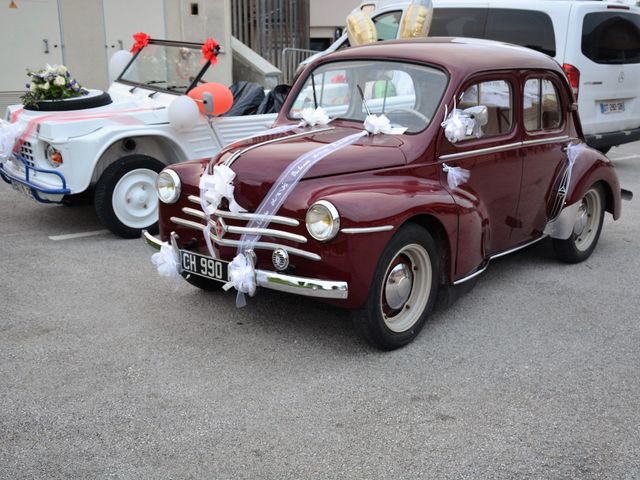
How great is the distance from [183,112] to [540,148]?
9.75 feet

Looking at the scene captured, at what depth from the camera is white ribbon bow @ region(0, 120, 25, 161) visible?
19.5ft

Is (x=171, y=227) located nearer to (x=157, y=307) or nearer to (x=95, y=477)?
(x=157, y=307)

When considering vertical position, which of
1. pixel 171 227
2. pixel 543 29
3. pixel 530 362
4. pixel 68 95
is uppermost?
pixel 543 29

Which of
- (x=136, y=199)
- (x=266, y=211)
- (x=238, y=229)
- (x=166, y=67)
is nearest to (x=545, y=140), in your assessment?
(x=266, y=211)

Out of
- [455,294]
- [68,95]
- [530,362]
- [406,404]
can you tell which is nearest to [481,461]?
[406,404]

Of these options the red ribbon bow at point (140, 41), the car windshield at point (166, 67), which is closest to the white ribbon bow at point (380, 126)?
the car windshield at point (166, 67)

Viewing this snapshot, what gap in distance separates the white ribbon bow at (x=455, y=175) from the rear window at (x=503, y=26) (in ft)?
14.7

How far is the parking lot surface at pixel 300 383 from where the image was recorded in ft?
9.77

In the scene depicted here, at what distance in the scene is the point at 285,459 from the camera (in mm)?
2971

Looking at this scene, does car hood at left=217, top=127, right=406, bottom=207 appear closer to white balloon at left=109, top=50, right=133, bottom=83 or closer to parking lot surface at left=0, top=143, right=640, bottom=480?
parking lot surface at left=0, top=143, right=640, bottom=480

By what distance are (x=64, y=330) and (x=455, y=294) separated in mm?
2439

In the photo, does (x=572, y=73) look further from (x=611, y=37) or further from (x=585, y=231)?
(x=585, y=231)

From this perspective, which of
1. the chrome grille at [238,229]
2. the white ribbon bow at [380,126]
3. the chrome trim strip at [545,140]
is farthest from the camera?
the chrome trim strip at [545,140]

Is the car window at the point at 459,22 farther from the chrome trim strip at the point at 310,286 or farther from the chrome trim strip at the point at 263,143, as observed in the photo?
the chrome trim strip at the point at 310,286
